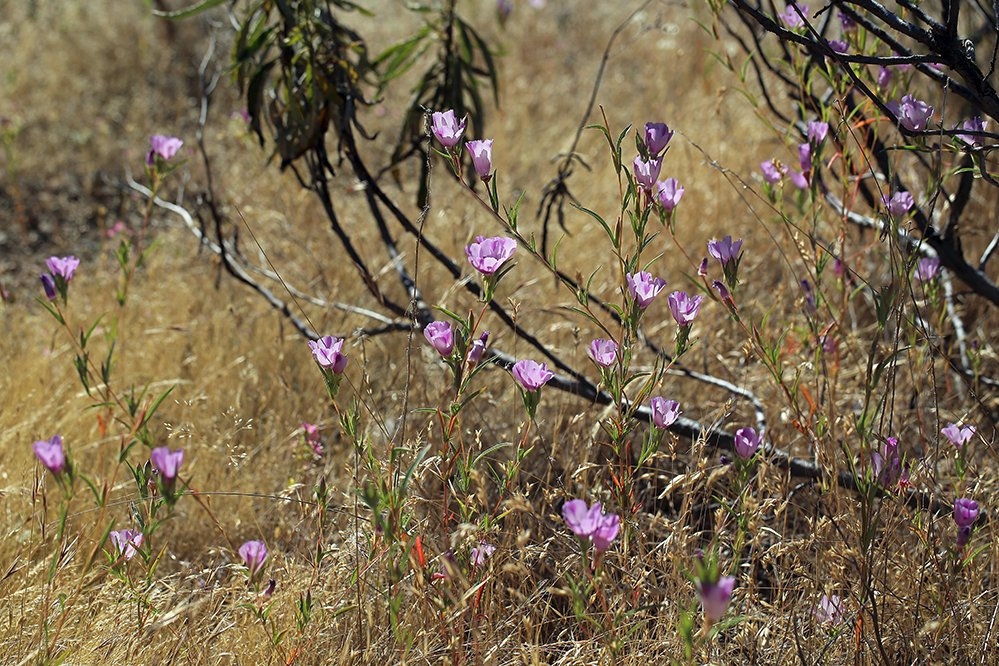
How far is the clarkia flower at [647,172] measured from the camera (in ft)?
4.92

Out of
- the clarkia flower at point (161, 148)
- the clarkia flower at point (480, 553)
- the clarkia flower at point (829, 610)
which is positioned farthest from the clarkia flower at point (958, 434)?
the clarkia flower at point (161, 148)

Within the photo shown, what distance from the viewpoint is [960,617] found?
60.8 inches

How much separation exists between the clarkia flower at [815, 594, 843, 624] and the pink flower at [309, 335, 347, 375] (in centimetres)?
83

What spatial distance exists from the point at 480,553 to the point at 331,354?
37 cm

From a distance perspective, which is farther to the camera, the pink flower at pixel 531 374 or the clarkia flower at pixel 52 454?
the pink flower at pixel 531 374

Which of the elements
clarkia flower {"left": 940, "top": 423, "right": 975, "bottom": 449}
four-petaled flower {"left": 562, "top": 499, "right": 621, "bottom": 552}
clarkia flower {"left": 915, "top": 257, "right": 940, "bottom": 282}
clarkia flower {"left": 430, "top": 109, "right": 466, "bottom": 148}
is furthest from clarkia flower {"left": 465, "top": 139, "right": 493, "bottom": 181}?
clarkia flower {"left": 915, "top": 257, "right": 940, "bottom": 282}

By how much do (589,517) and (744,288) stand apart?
187 cm

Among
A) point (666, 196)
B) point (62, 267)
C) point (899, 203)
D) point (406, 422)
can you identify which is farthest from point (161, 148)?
point (899, 203)

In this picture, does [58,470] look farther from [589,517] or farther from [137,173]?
[137,173]

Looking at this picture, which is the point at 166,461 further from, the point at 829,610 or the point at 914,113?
the point at 914,113

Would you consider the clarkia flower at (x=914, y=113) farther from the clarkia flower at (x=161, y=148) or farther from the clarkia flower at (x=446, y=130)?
the clarkia flower at (x=161, y=148)

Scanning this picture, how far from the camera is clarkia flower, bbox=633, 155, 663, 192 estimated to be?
1.50 metres

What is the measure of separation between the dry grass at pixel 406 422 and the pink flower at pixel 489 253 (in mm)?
254

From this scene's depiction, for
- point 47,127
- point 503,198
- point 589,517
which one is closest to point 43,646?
point 589,517
